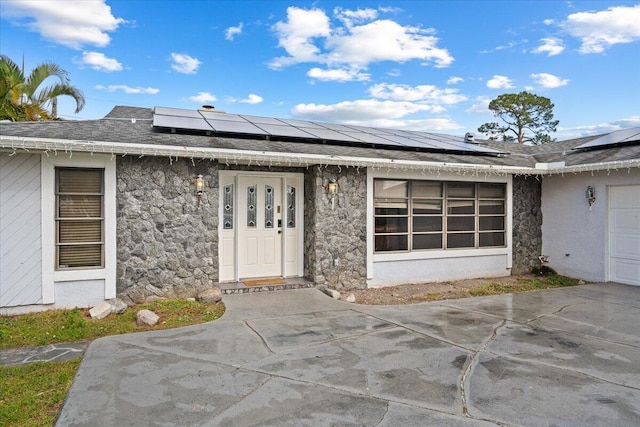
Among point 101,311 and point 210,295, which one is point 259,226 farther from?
point 101,311

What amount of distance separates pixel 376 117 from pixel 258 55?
12.1 meters

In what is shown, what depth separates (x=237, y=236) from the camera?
25.6 ft

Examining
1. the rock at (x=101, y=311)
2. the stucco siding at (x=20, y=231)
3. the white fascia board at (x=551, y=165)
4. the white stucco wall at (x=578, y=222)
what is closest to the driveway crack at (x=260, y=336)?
the rock at (x=101, y=311)

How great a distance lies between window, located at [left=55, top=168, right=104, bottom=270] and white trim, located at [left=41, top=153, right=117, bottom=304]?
10 cm

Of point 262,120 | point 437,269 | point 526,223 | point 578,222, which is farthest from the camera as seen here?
point 526,223

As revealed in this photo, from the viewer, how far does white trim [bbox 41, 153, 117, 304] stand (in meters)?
6.01

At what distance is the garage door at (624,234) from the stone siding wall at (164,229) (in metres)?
8.87

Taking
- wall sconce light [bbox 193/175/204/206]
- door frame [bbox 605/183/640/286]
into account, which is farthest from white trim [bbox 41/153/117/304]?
door frame [bbox 605/183/640/286]

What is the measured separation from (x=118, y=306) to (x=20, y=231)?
186 cm

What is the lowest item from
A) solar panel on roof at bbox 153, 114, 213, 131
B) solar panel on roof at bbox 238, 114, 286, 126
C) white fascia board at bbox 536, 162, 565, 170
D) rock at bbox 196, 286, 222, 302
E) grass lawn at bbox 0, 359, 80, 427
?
grass lawn at bbox 0, 359, 80, 427

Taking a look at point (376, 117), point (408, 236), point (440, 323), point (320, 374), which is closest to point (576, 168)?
point (408, 236)

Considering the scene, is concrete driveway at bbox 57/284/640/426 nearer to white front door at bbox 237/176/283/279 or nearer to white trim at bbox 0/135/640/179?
white front door at bbox 237/176/283/279

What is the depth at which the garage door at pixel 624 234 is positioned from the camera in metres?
8.41

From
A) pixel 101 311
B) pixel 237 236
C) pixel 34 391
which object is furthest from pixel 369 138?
pixel 34 391
